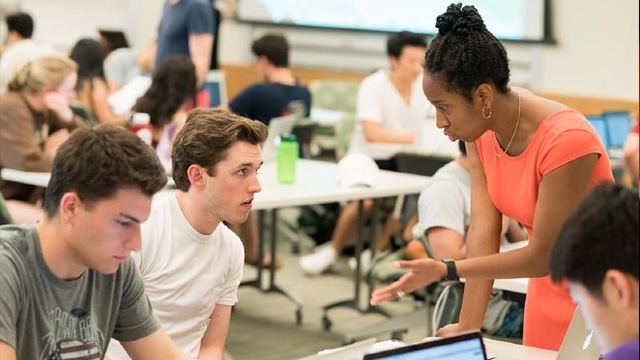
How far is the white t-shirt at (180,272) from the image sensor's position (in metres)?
2.68

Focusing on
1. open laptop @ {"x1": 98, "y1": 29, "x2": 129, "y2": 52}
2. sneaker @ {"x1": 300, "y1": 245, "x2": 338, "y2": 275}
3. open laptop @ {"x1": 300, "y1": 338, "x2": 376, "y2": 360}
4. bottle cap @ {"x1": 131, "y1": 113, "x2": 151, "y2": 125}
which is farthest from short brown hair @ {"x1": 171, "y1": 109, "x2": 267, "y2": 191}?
open laptop @ {"x1": 98, "y1": 29, "x2": 129, "y2": 52}

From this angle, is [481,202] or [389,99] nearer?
[481,202]

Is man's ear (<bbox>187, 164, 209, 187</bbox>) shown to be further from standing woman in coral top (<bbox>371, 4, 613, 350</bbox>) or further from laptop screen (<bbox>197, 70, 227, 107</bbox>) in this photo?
laptop screen (<bbox>197, 70, 227, 107</bbox>)

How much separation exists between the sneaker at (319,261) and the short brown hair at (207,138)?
3484 mm

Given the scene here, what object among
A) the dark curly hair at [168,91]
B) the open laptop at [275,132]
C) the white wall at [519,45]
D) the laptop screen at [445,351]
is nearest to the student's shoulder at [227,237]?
the laptop screen at [445,351]

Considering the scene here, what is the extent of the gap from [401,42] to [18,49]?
2422 millimetres

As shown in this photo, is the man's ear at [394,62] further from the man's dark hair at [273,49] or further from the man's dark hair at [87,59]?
the man's dark hair at [87,59]

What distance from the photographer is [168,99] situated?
5211mm

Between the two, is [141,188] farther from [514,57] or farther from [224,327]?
[514,57]

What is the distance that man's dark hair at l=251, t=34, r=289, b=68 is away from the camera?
6422mm

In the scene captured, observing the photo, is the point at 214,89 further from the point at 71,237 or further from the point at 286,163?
the point at 71,237

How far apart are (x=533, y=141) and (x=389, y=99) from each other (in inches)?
156

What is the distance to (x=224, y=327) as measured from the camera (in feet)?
9.01

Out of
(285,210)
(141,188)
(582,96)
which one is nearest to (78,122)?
(285,210)
